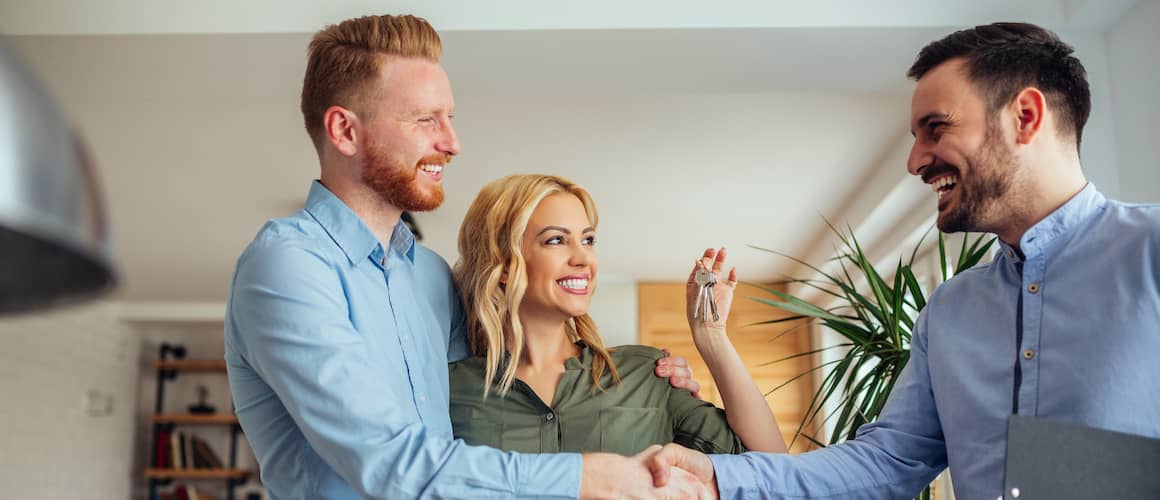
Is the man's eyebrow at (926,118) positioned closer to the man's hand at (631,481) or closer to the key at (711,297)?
the key at (711,297)

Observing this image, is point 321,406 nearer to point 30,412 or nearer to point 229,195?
point 229,195

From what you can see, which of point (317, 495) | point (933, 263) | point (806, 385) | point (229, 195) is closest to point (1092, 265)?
point (317, 495)

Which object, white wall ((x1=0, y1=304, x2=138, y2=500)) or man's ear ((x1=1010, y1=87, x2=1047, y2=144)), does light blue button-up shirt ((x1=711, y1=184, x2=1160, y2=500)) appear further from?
white wall ((x1=0, y1=304, x2=138, y2=500))

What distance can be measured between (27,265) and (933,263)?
5.52m

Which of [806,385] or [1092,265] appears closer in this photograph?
[1092,265]

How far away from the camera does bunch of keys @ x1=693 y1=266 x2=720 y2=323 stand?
2.27m

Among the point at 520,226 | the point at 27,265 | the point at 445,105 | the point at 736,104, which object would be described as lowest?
the point at 27,265

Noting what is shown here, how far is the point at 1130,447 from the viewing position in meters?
1.30

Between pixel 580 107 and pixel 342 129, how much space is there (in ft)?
7.92

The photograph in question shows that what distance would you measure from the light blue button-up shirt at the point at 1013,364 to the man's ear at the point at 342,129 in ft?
3.08

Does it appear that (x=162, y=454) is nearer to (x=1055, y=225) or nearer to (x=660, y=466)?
(x=660, y=466)

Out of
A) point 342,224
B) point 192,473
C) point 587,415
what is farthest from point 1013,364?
point 192,473

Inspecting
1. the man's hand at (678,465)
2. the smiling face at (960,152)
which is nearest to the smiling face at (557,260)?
the man's hand at (678,465)

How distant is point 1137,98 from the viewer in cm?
279
